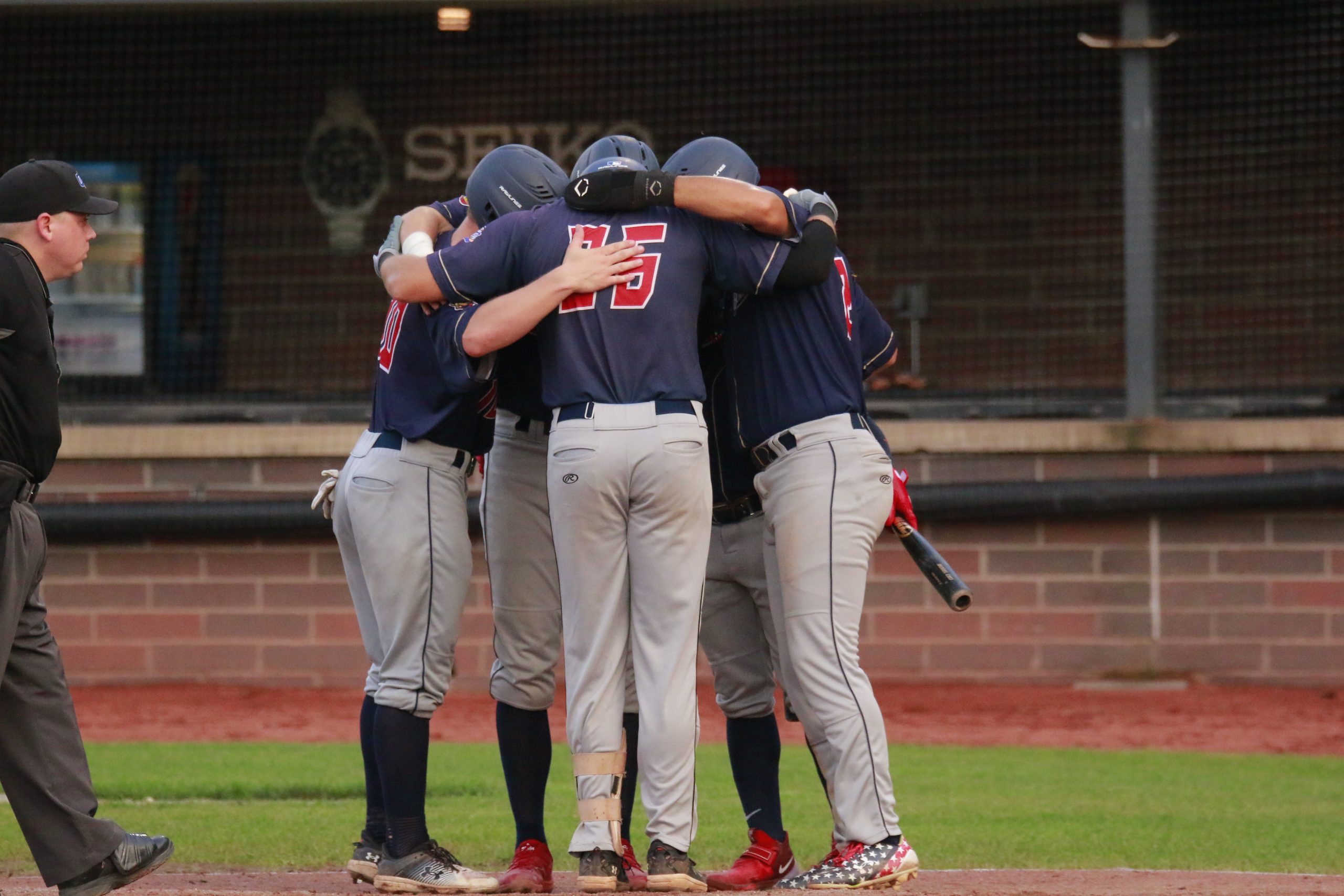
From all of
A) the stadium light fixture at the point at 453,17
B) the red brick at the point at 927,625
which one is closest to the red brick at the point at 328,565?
the red brick at the point at 927,625

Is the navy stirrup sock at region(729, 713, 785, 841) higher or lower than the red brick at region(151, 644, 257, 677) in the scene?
higher

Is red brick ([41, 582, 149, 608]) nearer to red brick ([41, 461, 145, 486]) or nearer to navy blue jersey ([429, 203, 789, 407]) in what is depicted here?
red brick ([41, 461, 145, 486])

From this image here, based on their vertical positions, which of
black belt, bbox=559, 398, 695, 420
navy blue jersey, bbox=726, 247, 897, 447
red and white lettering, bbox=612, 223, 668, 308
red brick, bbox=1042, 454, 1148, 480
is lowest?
red brick, bbox=1042, 454, 1148, 480

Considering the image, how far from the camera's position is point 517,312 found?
3918 millimetres

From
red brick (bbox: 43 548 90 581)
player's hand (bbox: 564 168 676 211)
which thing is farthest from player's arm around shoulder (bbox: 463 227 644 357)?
A: red brick (bbox: 43 548 90 581)

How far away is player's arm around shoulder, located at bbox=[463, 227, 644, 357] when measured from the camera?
154 inches

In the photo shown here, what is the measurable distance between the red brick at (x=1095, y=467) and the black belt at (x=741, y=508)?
522cm

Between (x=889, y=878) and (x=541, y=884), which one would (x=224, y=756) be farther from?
(x=889, y=878)

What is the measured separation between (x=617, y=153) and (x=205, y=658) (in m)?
6.55

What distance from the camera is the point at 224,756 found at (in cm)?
747

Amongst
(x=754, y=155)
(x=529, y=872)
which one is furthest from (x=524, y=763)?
(x=754, y=155)

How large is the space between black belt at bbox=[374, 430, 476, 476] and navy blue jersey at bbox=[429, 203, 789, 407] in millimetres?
354

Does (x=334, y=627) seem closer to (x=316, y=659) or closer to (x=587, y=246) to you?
(x=316, y=659)

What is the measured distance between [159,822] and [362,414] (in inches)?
177
